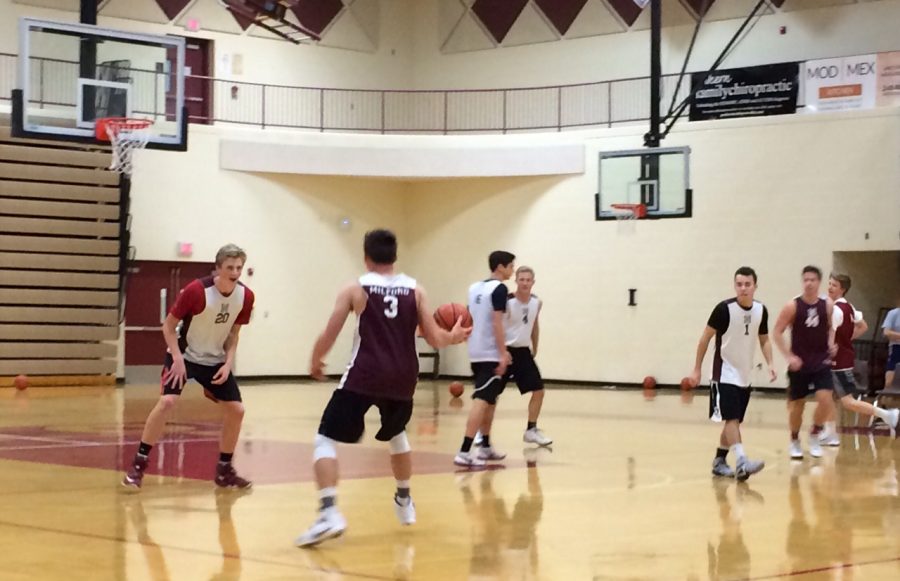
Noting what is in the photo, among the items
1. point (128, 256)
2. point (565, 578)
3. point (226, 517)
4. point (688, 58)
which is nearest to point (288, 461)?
point (226, 517)

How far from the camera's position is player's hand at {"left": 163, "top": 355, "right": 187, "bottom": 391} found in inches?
404

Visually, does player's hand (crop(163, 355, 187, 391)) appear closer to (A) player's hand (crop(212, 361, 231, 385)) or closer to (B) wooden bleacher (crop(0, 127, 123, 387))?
(A) player's hand (crop(212, 361, 231, 385))

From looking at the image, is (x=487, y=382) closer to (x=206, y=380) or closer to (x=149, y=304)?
(x=206, y=380)

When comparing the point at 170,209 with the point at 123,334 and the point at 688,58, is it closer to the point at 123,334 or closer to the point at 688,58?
the point at 123,334

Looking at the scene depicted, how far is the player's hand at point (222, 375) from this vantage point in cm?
1036

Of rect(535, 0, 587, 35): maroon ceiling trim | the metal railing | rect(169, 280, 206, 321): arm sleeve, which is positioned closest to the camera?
rect(169, 280, 206, 321): arm sleeve

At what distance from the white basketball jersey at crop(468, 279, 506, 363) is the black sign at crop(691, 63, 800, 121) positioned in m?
16.6

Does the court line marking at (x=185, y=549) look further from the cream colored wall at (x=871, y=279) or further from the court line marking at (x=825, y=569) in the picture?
the cream colored wall at (x=871, y=279)

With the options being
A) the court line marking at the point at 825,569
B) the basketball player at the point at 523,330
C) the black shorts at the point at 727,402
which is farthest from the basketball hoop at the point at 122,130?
the court line marking at the point at 825,569

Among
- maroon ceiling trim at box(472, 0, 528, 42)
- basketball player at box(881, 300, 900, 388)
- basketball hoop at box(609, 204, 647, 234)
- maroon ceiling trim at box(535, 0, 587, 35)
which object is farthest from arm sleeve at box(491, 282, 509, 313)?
maroon ceiling trim at box(472, 0, 528, 42)

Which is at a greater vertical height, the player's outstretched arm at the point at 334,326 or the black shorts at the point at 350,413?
the player's outstretched arm at the point at 334,326

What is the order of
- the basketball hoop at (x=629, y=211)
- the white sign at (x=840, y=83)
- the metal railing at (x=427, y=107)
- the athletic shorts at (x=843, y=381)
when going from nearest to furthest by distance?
1. the athletic shorts at (x=843, y=381)
2. the white sign at (x=840, y=83)
3. the basketball hoop at (x=629, y=211)
4. the metal railing at (x=427, y=107)

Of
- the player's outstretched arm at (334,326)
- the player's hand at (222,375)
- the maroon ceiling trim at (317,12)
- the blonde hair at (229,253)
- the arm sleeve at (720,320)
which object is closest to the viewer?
the player's outstretched arm at (334,326)

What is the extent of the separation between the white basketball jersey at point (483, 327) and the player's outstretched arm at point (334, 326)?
15.3 ft
